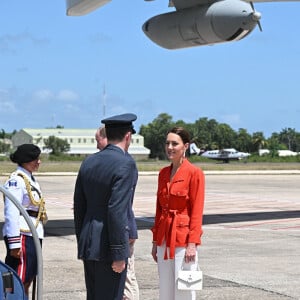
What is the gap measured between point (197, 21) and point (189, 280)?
29.6ft

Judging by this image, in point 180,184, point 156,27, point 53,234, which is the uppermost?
point 156,27

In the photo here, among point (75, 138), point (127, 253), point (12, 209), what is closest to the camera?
point (127, 253)

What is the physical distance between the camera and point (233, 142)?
181 metres

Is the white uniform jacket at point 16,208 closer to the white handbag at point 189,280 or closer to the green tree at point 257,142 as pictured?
the white handbag at point 189,280

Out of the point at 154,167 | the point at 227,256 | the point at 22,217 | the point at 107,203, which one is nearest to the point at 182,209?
the point at 107,203

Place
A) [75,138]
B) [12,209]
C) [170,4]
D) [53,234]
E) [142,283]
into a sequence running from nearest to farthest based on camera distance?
[12,209] < [142,283] < [53,234] < [170,4] < [75,138]

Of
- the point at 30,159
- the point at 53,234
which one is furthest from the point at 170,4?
the point at 30,159

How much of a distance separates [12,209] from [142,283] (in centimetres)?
332

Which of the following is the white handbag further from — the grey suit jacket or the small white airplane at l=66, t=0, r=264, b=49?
the small white airplane at l=66, t=0, r=264, b=49

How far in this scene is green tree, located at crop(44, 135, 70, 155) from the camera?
15362 cm

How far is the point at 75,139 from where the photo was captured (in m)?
174

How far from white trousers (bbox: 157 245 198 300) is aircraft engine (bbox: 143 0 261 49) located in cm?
832

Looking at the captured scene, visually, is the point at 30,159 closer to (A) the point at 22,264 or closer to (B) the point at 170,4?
(A) the point at 22,264

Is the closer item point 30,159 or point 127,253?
point 127,253
